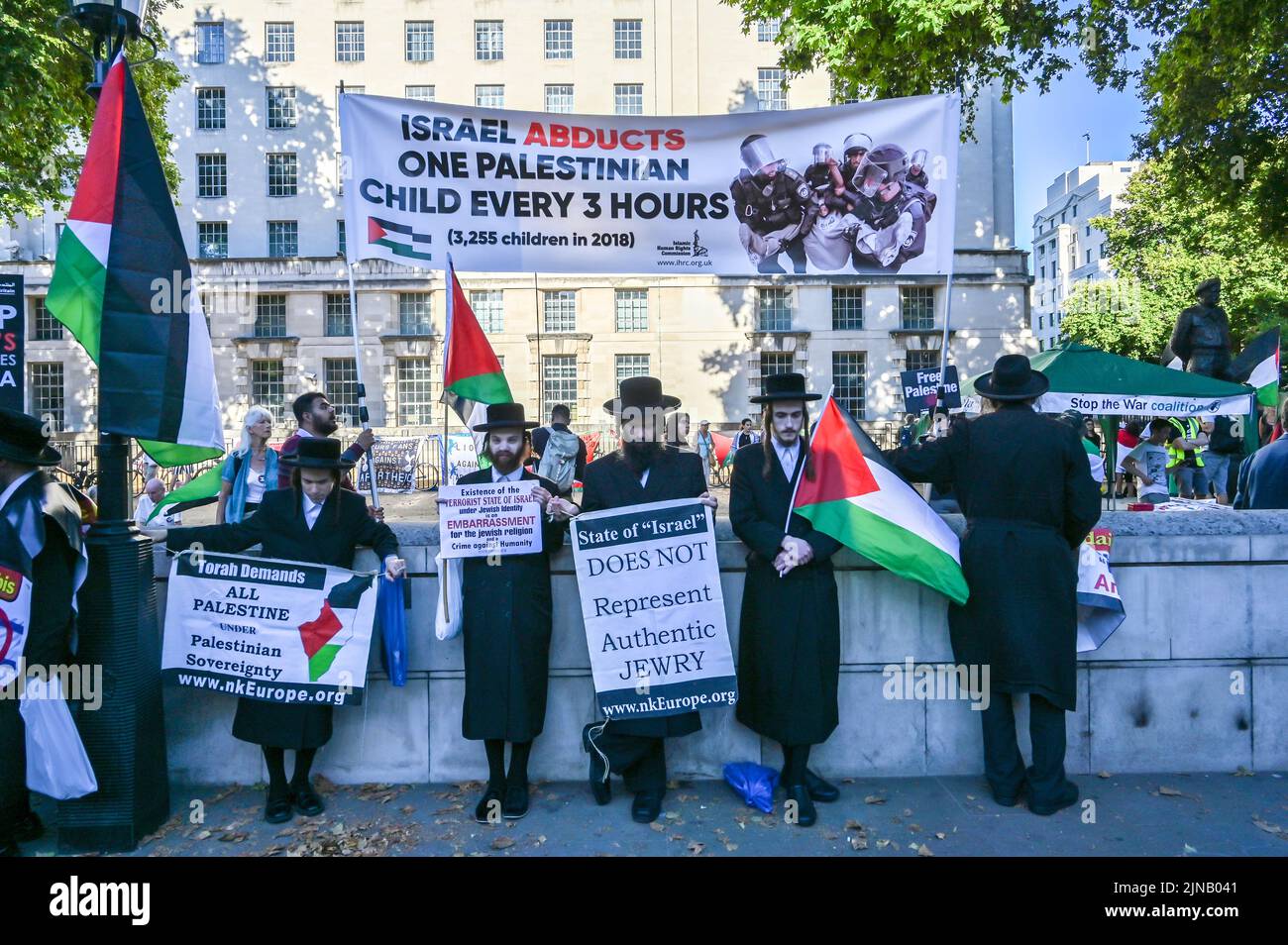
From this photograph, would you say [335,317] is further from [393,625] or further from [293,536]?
[393,625]

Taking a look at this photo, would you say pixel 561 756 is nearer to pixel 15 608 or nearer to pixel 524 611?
pixel 524 611

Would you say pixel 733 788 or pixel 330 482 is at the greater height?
pixel 330 482

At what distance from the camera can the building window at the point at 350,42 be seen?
1506 inches

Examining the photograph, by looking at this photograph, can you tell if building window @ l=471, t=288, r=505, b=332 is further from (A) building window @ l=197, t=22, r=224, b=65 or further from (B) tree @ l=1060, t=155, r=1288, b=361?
(B) tree @ l=1060, t=155, r=1288, b=361

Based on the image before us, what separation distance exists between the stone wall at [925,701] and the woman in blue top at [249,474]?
1586 millimetres

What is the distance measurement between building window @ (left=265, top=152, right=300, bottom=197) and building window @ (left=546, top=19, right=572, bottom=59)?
12.6 m

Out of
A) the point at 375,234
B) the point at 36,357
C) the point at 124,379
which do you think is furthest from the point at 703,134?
the point at 36,357

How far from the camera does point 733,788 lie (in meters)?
4.71

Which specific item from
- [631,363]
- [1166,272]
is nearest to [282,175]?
[631,363]

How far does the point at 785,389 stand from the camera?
184 inches

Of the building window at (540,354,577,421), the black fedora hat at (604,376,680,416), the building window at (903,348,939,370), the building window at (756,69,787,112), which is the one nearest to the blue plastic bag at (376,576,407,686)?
the black fedora hat at (604,376,680,416)

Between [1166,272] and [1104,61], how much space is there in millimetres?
24268
